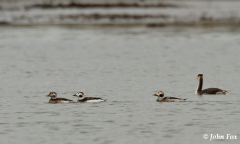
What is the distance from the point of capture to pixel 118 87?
24297 mm

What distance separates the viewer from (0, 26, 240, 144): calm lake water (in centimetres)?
1622

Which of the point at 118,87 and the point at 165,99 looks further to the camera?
the point at 118,87

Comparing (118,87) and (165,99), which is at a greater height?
(118,87)

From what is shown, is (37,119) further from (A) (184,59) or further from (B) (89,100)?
(A) (184,59)

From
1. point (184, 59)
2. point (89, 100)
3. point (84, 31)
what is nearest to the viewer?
point (89, 100)

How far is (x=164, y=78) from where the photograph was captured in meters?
27.2

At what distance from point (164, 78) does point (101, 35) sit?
29596mm

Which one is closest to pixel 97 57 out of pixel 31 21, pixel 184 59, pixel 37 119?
pixel 184 59

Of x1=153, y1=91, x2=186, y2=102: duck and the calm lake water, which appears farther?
x1=153, y1=91, x2=186, y2=102: duck

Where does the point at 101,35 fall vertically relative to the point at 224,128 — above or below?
above

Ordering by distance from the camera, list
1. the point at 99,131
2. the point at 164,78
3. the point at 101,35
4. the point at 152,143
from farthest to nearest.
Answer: the point at 101,35 → the point at 164,78 → the point at 99,131 → the point at 152,143

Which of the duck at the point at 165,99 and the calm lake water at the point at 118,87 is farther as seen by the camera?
the duck at the point at 165,99

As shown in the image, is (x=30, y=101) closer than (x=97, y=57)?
Yes

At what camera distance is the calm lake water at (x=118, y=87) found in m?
16.2
